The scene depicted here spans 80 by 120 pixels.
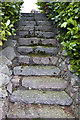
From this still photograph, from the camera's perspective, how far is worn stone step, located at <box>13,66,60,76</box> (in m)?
1.84

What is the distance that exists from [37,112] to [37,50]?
3.98 feet

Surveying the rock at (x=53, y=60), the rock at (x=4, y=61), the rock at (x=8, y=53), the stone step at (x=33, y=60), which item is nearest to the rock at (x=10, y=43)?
the rock at (x=8, y=53)

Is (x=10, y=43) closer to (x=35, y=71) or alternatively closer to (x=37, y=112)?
(x=35, y=71)

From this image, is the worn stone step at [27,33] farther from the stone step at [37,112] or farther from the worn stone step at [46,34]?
the stone step at [37,112]

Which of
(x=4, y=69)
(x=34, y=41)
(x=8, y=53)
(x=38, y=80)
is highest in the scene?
(x=34, y=41)

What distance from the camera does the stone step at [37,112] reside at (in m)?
1.36

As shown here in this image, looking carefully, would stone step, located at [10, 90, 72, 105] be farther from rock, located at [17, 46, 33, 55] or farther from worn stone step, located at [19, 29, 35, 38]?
worn stone step, located at [19, 29, 35, 38]

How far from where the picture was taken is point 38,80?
1.72m

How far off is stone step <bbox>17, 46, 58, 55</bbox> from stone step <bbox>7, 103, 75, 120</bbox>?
42.0 inches

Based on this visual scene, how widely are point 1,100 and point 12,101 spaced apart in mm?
276

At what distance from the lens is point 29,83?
169cm

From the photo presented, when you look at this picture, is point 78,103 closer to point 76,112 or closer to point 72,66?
point 76,112

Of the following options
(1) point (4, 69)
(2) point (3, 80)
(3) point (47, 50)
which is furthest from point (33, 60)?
(2) point (3, 80)

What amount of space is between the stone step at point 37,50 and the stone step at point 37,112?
1.07m
